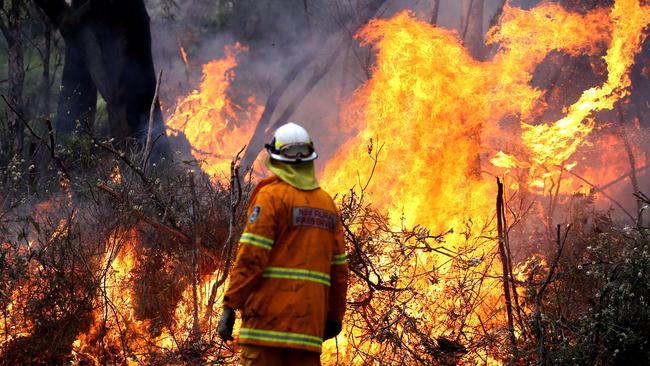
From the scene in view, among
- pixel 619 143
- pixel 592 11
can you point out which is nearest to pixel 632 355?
pixel 592 11

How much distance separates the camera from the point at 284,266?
422 centimetres

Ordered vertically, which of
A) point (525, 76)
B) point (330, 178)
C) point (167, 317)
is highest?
point (525, 76)

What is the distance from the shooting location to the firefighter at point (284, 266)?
4.13m

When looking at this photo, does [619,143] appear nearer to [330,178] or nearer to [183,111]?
[330,178]

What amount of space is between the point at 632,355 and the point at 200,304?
138 inches

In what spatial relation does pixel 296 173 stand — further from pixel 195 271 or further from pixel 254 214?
pixel 195 271

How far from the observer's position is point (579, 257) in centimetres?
707

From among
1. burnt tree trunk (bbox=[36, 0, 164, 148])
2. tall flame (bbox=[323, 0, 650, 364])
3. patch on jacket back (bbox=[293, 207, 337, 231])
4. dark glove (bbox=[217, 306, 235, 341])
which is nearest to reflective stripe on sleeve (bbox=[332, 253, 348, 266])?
patch on jacket back (bbox=[293, 207, 337, 231])

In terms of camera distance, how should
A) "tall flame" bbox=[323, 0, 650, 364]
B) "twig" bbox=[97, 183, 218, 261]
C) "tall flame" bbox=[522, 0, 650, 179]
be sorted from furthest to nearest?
1. "tall flame" bbox=[522, 0, 650, 179]
2. "tall flame" bbox=[323, 0, 650, 364]
3. "twig" bbox=[97, 183, 218, 261]

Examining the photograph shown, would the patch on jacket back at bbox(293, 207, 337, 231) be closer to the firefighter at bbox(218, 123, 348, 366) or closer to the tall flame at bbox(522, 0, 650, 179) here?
the firefighter at bbox(218, 123, 348, 366)

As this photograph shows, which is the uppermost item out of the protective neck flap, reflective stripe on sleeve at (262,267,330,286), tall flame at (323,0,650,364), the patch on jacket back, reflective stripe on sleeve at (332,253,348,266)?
tall flame at (323,0,650,364)

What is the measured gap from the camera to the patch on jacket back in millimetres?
4250

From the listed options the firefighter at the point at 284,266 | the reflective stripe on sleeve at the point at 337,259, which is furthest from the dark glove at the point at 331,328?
the reflective stripe on sleeve at the point at 337,259

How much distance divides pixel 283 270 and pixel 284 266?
24mm
